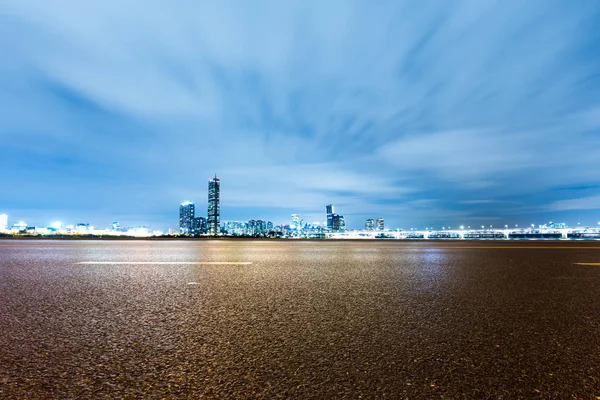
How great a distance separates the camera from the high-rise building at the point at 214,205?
15762 cm

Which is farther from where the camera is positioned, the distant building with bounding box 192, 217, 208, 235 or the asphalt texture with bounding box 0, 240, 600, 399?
the distant building with bounding box 192, 217, 208, 235

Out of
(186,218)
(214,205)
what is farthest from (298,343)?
(186,218)

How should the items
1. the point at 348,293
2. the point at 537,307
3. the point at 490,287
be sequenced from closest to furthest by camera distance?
1. the point at 537,307
2. the point at 348,293
3. the point at 490,287

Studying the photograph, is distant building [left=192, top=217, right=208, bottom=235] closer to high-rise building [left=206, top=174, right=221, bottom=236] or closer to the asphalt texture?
high-rise building [left=206, top=174, right=221, bottom=236]

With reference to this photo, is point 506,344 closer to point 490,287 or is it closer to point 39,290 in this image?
point 490,287

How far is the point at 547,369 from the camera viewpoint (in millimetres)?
1287

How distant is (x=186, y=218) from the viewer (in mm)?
171250

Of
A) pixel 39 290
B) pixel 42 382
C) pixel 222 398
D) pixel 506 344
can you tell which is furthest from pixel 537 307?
pixel 39 290

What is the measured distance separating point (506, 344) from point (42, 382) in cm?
184

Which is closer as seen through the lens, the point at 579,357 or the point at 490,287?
the point at 579,357

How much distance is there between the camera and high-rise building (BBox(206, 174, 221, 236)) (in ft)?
517

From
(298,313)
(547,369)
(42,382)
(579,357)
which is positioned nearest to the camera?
(42,382)

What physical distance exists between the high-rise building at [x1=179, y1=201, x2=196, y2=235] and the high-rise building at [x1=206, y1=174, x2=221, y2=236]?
1101cm

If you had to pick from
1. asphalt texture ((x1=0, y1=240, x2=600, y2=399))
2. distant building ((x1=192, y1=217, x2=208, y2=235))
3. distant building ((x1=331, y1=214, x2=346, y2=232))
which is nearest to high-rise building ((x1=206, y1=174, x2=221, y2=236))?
distant building ((x1=192, y1=217, x2=208, y2=235))
